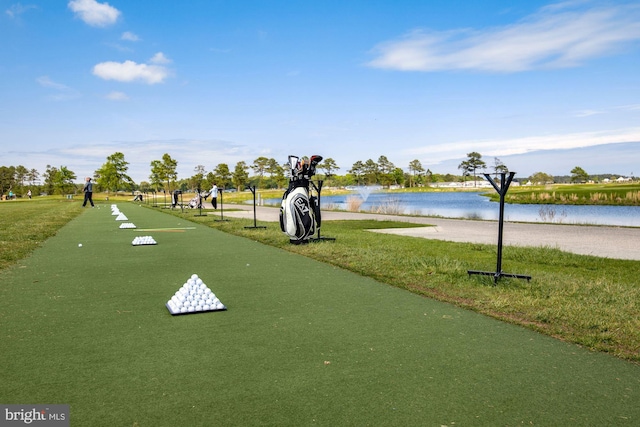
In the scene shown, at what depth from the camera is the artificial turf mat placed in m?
3.04

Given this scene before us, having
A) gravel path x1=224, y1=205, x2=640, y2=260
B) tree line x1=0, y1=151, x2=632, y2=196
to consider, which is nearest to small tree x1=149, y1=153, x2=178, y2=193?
tree line x1=0, y1=151, x2=632, y2=196

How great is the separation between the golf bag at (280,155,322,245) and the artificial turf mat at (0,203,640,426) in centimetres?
435

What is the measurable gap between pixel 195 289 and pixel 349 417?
322cm

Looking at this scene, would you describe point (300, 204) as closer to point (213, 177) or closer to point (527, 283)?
point (527, 283)

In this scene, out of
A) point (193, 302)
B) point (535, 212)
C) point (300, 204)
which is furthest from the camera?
point (535, 212)

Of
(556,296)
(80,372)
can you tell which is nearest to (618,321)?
(556,296)

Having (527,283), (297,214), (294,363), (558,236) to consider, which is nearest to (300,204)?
(297,214)

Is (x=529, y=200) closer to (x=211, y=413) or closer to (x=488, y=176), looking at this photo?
(x=488, y=176)

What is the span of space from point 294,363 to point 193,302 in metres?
2.03

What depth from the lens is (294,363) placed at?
3.85m

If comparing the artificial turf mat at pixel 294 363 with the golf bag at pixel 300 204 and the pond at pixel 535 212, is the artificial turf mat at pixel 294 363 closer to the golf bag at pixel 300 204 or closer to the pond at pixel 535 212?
the golf bag at pixel 300 204

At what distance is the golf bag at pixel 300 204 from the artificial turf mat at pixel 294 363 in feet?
14.3

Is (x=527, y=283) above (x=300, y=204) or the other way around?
the other way around

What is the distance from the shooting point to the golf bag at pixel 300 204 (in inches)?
428
